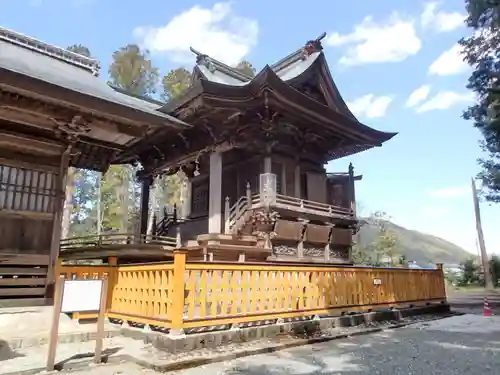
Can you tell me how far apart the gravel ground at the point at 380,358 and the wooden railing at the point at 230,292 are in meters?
1.00

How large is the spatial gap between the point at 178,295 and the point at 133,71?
3756 cm

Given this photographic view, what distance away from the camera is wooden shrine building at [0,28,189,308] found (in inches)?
320

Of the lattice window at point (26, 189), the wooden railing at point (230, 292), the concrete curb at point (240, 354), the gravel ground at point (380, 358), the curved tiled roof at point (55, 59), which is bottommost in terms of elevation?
the gravel ground at point (380, 358)

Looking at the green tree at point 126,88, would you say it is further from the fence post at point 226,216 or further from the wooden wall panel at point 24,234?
the wooden wall panel at point 24,234

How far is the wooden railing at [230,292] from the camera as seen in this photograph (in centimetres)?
656

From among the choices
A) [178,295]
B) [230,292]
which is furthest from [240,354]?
[178,295]

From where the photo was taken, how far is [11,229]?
8508 mm

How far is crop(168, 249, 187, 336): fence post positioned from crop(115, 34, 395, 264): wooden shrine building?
243 inches

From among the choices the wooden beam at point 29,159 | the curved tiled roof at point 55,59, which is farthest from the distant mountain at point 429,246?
the wooden beam at point 29,159

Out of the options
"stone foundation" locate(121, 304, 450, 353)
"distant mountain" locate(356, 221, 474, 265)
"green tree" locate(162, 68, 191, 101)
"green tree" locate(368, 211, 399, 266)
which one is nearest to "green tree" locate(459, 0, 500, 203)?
"stone foundation" locate(121, 304, 450, 353)

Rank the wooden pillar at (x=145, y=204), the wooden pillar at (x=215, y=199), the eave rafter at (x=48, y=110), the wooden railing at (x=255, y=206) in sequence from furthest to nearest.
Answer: the wooden pillar at (x=145, y=204), the wooden pillar at (x=215, y=199), the wooden railing at (x=255, y=206), the eave rafter at (x=48, y=110)

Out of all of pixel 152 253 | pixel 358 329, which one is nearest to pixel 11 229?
pixel 152 253

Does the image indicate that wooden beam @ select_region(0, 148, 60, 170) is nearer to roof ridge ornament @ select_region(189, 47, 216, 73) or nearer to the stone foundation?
the stone foundation

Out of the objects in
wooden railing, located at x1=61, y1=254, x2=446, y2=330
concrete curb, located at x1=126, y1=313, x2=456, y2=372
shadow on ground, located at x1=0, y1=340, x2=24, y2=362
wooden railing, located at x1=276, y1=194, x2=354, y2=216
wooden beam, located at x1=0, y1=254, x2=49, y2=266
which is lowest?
concrete curb, located at x1=126, y1=313, x2=456, y2=372
